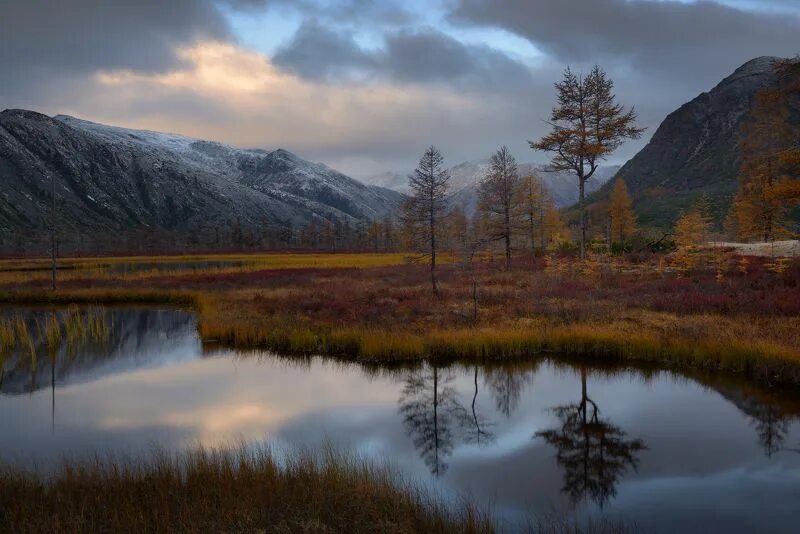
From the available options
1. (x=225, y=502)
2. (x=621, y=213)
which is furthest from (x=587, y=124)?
(x=621, y=213)

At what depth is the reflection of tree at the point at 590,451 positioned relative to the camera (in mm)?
8617

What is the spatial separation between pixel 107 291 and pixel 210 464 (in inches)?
1384

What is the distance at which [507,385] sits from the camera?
14.7 metres

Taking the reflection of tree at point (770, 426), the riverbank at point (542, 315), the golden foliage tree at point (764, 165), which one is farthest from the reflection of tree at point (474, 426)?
the golden foliage tree at point (764, 165)

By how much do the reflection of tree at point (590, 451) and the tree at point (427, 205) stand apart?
16.6 metres

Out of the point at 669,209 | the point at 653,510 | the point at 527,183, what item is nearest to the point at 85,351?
the point at 653,510

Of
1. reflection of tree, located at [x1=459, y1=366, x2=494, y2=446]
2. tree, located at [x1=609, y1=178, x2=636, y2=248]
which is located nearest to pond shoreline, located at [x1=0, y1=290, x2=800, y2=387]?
reflection of tree, located at [x1=459, y1=366, x2=494, y2=446]

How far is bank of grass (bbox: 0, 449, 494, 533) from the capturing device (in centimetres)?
609

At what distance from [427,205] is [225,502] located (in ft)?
76.5

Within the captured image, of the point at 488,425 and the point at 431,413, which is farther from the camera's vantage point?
the point at 431,413

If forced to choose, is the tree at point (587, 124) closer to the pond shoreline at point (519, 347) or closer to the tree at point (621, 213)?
the pond shoreline at point (519, 347)

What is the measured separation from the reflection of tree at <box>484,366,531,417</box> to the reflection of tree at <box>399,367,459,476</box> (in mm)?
1215

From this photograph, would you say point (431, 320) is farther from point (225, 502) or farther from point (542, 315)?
point (225, 502)

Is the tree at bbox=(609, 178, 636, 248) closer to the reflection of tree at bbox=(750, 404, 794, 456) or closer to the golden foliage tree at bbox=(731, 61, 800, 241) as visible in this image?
the golden foliage tree at bbox=(731, 61, 800, 241)
